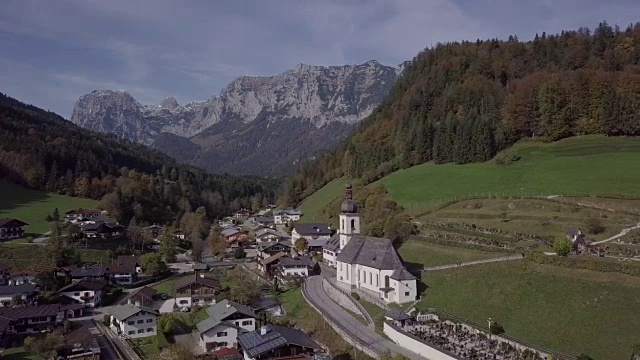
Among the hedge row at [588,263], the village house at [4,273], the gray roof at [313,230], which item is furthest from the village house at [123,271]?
the hedge row at [588,263]

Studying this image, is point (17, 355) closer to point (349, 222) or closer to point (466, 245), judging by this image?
point (349, 222)

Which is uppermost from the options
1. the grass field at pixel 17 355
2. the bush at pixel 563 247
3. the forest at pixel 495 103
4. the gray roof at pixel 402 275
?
the forest at pixel 495 103

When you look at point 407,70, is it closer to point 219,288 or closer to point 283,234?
point 283,234

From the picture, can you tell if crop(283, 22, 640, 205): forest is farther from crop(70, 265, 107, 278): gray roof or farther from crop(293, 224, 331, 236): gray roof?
crop(70, 265, 107, 278): gray roof

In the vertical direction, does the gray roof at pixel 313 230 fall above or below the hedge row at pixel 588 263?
below

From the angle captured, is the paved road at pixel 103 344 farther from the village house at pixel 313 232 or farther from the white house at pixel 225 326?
the village house at pixel 313 232

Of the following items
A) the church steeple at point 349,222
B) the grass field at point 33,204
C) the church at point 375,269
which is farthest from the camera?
the grass field at point 33,204

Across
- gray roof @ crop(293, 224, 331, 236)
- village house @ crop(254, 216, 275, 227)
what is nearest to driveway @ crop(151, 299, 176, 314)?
gray roof @ crop(293, 224, 331, 236)

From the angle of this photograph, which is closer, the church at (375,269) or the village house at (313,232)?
the church at (375,269)
